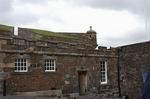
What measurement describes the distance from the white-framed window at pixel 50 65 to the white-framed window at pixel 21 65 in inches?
76.2

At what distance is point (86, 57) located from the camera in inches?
994

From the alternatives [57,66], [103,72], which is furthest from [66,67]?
[103,72]

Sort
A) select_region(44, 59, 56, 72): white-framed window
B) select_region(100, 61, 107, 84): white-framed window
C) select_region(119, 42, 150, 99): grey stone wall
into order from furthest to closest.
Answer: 1. select_region(100, 61, 107, 84): white-framed window
2. select_region(119, 42, 150, 99): grey stone wall
3. select_region(44, 59, 56, 72): white-framed window

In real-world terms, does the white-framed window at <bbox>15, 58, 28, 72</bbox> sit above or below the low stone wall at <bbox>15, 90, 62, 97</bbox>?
above

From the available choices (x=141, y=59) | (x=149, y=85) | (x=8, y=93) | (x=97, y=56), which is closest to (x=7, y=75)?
(x=8, y=93)

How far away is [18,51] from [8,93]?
320 cm

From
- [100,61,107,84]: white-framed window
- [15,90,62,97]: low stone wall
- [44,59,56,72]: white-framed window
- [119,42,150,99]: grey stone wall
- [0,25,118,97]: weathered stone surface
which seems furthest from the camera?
[100,61,107,84]: white-framed window

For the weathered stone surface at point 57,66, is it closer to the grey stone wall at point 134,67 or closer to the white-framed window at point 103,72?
the white-framed window at point 103,72

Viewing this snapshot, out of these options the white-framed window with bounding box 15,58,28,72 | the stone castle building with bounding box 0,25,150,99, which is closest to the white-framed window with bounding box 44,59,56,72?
the stone castle building with bounding box 0,25,150,99

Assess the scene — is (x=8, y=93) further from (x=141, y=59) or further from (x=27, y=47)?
(x=141, y=59)

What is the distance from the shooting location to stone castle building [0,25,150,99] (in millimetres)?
19906

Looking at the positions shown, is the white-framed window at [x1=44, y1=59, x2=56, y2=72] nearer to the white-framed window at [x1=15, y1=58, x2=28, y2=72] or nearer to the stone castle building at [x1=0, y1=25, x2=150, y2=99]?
the stone castle building at [x1=0, y1=25, x2=150, y2=99]

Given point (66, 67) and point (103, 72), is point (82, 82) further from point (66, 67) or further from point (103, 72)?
point (103, 72)

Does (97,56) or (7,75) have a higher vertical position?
(97,56)
